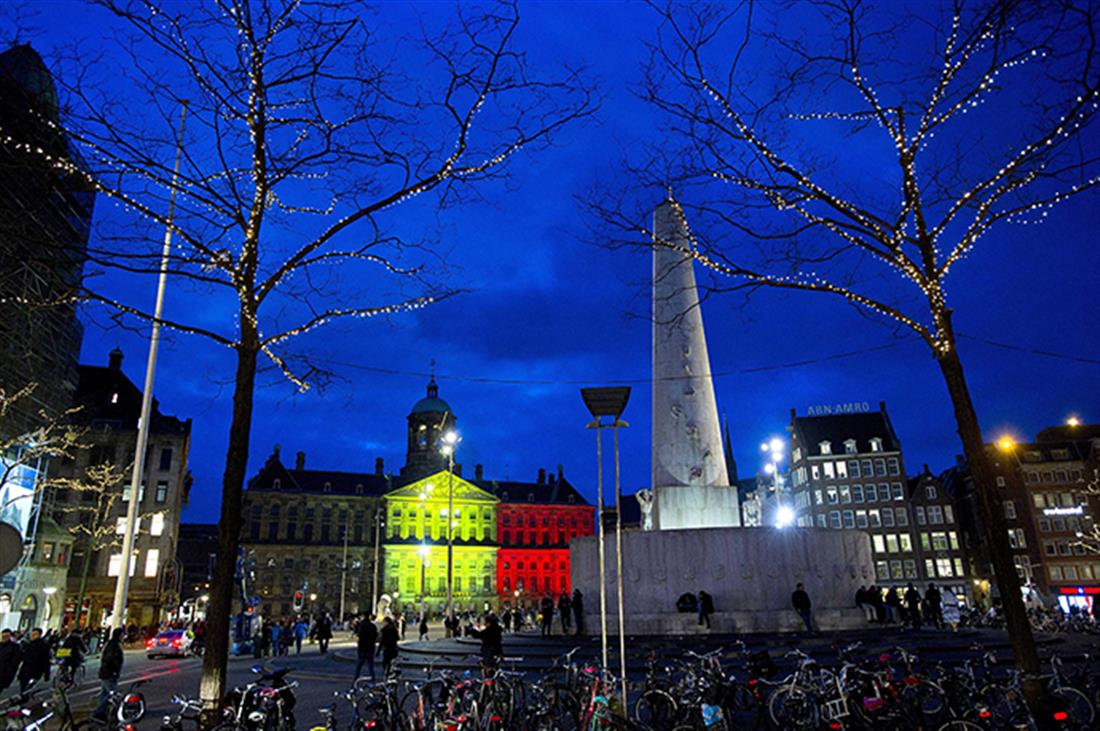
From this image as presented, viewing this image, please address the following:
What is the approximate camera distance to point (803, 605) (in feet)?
58.0

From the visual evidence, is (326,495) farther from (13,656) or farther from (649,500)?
(13,656)

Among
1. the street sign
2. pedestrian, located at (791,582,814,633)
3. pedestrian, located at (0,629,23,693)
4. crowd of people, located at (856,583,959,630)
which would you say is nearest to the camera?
the street sign

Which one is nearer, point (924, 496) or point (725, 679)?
point (725, 679)

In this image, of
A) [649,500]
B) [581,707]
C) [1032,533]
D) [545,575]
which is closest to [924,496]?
[1032,533]

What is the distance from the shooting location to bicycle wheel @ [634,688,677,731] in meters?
8.69

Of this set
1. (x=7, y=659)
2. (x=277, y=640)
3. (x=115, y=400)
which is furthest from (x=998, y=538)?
(x=115, y=400)

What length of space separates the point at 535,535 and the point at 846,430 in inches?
1735

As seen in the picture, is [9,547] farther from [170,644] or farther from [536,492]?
[536,492]

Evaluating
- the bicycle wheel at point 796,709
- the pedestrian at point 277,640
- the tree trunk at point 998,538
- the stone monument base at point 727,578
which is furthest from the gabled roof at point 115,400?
the tree trunk at point 998,538

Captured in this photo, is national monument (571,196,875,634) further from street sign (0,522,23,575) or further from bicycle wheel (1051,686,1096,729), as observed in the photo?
street sign (0,522,23,575)

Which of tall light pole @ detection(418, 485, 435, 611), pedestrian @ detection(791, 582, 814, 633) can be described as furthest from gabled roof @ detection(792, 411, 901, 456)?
pedestrian @ detection(791, 582, 814, 633)

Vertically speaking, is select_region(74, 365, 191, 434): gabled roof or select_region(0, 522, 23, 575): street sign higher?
select_region(74, 365, 191, 434): gabled roof

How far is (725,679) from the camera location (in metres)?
9.77

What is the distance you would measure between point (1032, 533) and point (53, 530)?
2831 inches
